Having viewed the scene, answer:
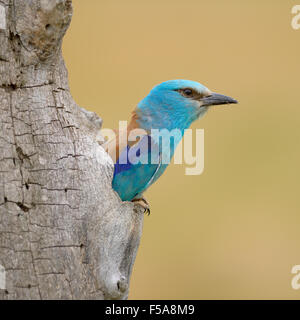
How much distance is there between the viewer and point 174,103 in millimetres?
4055

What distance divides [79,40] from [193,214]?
2.73m

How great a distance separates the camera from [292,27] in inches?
383

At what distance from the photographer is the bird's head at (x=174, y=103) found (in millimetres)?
4039

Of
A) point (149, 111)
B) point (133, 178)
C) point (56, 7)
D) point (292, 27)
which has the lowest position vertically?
point (133, 178)

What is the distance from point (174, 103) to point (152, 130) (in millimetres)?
245

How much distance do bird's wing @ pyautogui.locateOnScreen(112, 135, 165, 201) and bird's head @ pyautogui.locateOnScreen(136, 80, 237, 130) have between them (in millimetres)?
207

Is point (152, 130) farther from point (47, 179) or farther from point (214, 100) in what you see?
point (47, 179)

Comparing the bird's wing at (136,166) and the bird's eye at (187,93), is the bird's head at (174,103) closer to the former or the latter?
the bird's eye at (187,93)

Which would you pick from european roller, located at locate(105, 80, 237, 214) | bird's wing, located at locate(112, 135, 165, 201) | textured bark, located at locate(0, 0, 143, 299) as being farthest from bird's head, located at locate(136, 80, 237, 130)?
textured bark, located at locate(0, 0, 143, 299)

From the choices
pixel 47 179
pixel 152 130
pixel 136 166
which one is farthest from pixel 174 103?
pixel 47 179

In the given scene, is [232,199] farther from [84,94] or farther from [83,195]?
[83,195]

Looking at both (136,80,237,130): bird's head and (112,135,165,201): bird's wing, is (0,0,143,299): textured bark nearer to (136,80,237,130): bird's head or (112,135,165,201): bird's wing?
(112,135,165,201): bird's wing

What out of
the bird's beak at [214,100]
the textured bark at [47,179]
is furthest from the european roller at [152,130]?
the textured bark at [47,179]

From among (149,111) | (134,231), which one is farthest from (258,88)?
(134,231)
